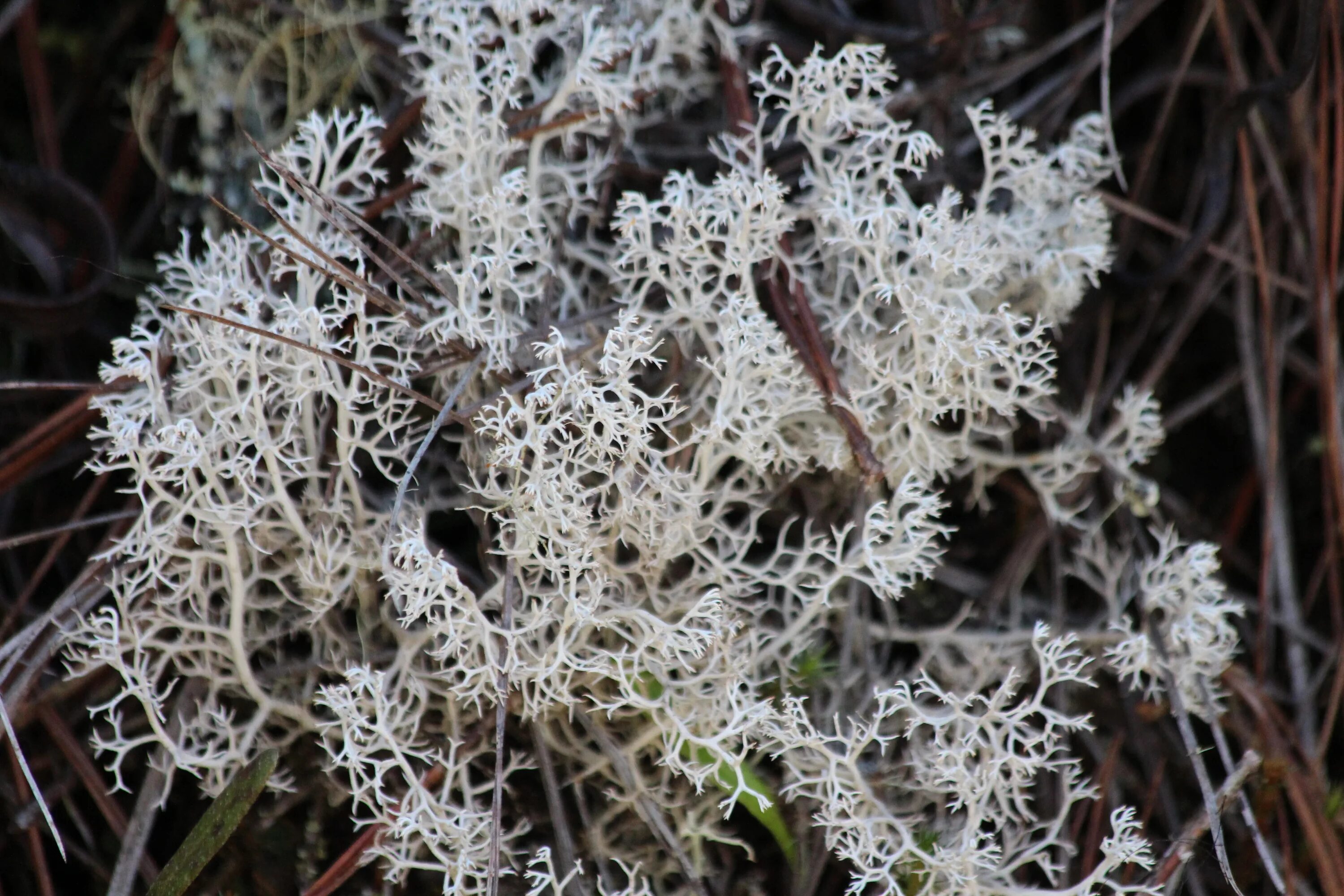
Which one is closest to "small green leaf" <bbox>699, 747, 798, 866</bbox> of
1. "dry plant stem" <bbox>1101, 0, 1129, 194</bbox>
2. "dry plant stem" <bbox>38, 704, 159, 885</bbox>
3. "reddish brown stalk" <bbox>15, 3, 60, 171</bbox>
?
"dry plant stem" <bbox>38, 704, 159, 885</bbox>

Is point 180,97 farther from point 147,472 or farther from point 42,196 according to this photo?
point 147,472

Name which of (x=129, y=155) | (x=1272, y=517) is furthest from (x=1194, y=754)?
(x=129, y=155)

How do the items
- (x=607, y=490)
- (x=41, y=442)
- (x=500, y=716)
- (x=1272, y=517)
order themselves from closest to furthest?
(x=500, y=716)
(x=607, y=490)
(x=41, y=442)
(x=1272, y=517)

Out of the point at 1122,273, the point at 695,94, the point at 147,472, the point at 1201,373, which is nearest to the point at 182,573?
the point at 147,472

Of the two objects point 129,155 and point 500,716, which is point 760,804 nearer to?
point 500,716

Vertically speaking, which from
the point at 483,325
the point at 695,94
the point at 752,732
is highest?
the point at 695,94
